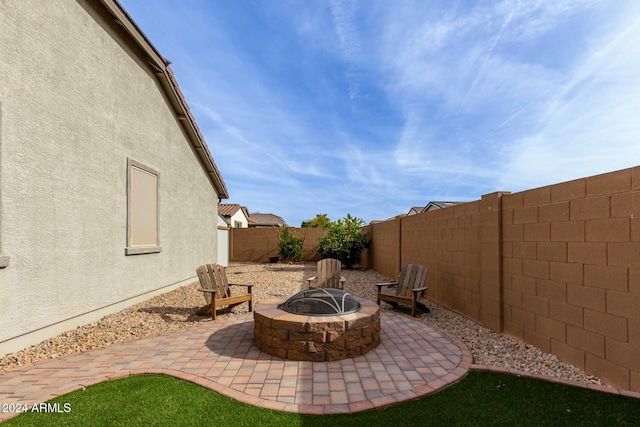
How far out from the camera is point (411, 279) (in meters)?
6.37

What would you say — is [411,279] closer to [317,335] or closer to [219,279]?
[317,335]

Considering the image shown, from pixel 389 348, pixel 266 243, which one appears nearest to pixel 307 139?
pixel 266 243

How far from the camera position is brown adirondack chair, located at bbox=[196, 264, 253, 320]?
5.66m

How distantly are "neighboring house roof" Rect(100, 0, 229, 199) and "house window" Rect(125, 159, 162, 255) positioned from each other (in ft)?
7.70

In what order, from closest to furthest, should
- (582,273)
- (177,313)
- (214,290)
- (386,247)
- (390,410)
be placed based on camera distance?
(390,410) → (582,273) → (214,290) → (177,313) → (386,247)

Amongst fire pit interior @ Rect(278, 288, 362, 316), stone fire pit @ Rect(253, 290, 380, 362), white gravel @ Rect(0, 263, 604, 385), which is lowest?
white gravel @ Rect(0, 263, 604, 385)

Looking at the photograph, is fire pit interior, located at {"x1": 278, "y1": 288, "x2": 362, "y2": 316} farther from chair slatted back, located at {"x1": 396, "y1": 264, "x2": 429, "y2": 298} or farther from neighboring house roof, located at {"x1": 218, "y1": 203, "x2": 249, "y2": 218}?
neighboring house roof, located at {"x1": 218, "y1": 203, "x2": 249, "y2": 218}

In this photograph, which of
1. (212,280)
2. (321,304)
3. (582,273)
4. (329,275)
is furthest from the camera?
(329,275)

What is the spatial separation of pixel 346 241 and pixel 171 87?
9050 millimetres

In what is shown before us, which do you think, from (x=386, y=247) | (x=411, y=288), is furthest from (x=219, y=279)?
(x=386, y=247)

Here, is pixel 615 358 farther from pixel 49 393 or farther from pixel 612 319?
pixel 49 393

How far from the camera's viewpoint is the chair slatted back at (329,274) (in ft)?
25.4

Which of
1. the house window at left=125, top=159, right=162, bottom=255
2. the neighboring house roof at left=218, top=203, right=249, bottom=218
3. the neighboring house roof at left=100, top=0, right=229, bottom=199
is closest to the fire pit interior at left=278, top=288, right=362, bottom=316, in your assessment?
the house window at left=125, top=159, right=162, bottom=255

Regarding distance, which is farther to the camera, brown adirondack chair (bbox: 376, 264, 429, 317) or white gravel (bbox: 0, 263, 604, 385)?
brown adirondack chair (bbox: 376, 264, 429, 317)
